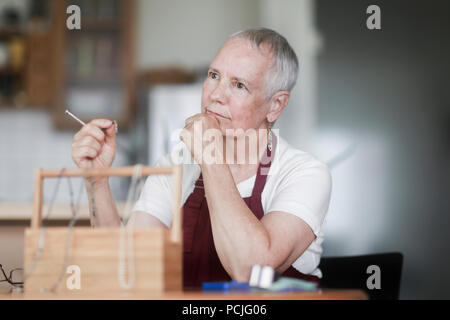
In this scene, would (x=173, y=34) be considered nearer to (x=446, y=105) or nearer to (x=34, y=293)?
(x=446, y=105)

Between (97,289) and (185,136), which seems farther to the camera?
(185,136)

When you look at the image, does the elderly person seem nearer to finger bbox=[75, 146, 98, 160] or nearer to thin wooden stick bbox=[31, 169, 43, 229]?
finger bbox=[75, 146, 98, 160]

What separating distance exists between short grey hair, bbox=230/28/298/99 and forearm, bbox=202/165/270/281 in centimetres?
42

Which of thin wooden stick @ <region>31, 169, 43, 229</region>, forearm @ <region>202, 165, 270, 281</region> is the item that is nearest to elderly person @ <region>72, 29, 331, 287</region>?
forearm @ <region>202, 165, 270, 281</region>

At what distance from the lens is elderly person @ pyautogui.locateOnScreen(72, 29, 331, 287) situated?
1213 millimetres

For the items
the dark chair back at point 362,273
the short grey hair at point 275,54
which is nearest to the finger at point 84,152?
the short grey hair at point 275,54

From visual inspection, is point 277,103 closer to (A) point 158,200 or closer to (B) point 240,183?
(B) point 240,183

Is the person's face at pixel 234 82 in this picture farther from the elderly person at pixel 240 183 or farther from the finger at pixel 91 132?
the finger at pixel 91 132

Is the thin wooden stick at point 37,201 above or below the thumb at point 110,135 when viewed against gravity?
below

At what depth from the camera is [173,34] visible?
436 centimetres

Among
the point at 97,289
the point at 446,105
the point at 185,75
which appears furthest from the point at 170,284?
the point at 185,75

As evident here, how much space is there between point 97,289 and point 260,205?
625mm

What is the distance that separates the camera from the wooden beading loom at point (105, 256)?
951 mm

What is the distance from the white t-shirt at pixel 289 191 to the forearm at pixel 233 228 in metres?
0.15
